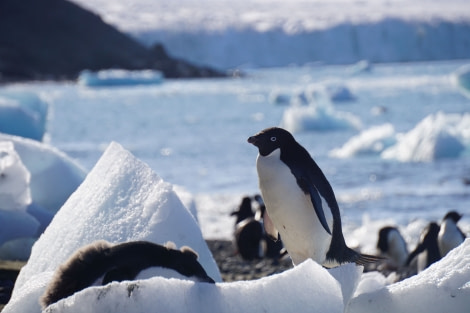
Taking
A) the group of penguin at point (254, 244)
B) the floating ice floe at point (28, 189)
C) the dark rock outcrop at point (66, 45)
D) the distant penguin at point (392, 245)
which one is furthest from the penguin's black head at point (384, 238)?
the dark rock outcrop at point (66, 45)

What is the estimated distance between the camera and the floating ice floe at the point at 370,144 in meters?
17.9

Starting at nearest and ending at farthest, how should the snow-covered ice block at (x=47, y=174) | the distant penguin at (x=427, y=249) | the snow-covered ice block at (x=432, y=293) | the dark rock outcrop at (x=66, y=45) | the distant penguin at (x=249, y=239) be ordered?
the snow-covered ice block at (x=432, y=293) < the snow-covered ice block at (x=47, y=174) < the distant penguin at (x=427, y=249) < the distant penguin at (x=249, y=239) < the dark rock outcrop at (x=66, y=45)

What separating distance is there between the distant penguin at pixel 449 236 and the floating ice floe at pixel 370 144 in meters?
10.7

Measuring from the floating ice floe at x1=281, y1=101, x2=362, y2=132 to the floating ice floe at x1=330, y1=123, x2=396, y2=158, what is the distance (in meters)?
5.12

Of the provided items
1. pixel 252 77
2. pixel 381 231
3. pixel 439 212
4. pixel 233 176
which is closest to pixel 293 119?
pixel 233 176

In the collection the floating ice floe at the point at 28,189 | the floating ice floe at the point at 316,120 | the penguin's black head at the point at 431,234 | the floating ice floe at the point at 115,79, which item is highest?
the floating ice floe at the point at 28,189

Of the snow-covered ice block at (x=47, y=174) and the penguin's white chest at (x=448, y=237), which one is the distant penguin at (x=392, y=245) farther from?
the snow-covered ice block at (x=47, y=174)

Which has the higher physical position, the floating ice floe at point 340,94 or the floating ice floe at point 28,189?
the floating ice floe at point 28,189

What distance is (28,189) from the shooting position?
5.04 metres

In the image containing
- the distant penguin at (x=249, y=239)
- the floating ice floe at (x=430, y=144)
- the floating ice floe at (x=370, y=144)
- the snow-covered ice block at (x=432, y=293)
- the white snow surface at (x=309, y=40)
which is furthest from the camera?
the white snow surface at (x=309, y=40)

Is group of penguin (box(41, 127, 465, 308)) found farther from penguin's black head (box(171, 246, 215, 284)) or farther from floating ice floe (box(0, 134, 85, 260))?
floating ice floe (box(0, 134, 85, 260))

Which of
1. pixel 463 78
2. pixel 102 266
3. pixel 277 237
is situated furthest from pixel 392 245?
pixel 463 78

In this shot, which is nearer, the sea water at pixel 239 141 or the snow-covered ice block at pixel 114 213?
the snow-covered ice block at pixel 114 213

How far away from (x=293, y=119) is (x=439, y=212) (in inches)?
513
